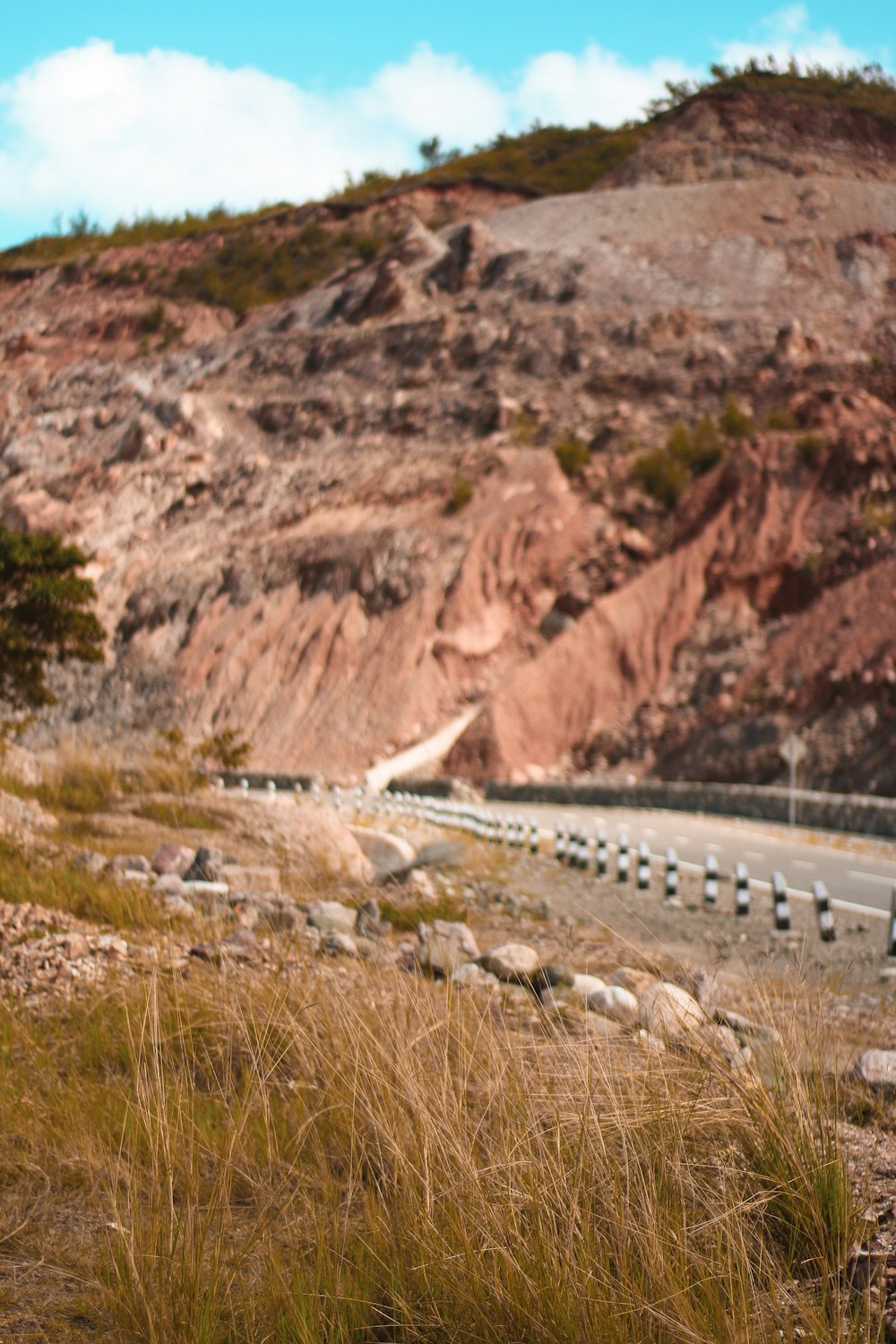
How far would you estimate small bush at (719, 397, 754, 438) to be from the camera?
45.5 meters

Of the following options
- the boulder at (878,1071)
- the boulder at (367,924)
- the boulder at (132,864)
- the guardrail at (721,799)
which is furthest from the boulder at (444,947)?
the guardrail at (721,799)

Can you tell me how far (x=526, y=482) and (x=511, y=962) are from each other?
39.2m

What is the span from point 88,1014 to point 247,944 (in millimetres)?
1273

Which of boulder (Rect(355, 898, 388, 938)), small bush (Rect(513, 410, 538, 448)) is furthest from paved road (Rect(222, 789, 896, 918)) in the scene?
small bush (Rect(513, 410, 538, 448))

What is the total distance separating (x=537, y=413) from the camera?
49.6 metres

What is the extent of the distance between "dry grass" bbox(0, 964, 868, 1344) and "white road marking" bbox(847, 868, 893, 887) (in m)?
11.3

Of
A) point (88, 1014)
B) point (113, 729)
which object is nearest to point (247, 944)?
point (88, 1014)

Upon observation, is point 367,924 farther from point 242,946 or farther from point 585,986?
point 585,986

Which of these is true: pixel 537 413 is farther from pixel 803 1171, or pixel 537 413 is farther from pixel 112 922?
pixel 803 1171

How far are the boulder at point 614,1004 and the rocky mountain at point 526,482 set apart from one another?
79.9 feet

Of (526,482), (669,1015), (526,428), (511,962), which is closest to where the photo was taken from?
(669,1015)

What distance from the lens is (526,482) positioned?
149 feet

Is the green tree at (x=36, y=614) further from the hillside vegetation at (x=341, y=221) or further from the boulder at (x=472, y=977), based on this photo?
the hillside vegetation at (x=341, y=221)

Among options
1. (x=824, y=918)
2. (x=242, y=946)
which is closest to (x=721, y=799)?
(x=824, y=918)
